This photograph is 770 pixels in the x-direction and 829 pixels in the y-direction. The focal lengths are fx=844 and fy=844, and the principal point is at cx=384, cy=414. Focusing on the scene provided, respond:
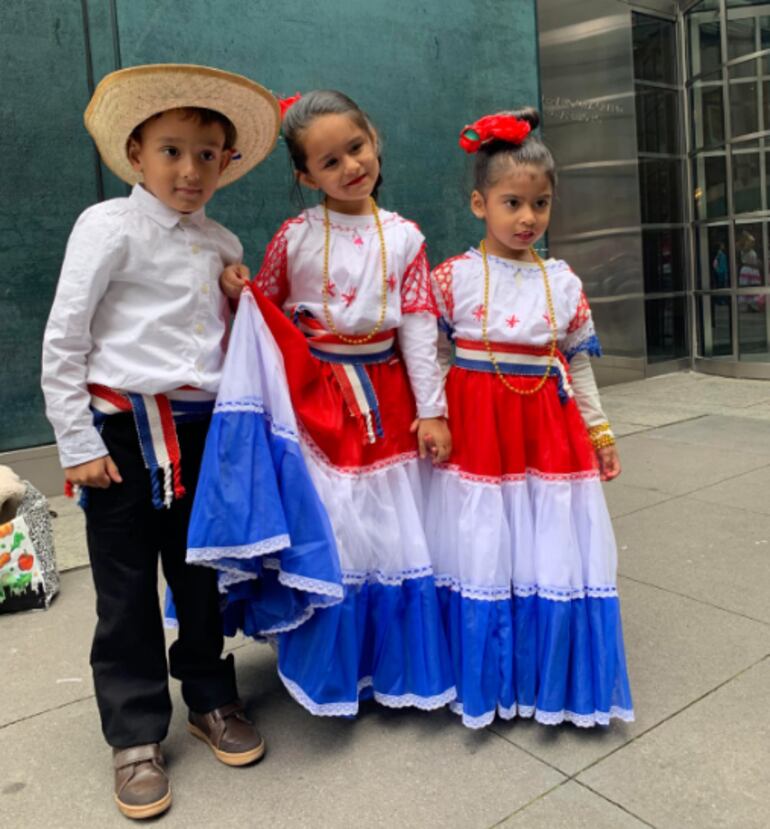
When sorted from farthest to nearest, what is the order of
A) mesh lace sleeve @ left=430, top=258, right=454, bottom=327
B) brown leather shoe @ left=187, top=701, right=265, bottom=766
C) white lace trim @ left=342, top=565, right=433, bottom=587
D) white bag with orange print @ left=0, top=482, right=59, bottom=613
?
1. white bag with orange print @ left=0, top=482, right=59, bottom=613
2. mesh lace sleeve @ left=430, top=258, right=454, bottom=327
3. white lace trim @ left=342, top=565, right=433, bottom=587
4. brown leather shoe @ left=187, top=701, right=265, bottom=766

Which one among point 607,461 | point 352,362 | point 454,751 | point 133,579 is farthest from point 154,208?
point 454,751

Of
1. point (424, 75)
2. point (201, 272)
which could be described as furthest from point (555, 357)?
point (424, 75)

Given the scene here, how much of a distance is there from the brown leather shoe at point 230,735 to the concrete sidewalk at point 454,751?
33 millimetres

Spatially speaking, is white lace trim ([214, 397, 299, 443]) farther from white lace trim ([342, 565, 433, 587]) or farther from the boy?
white lace trim ([342, 565, 433, 587])

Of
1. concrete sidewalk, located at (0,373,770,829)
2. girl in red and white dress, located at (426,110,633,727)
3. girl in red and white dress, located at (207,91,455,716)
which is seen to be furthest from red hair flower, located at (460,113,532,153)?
concrete sidewalk, located at (0,373,770,829)

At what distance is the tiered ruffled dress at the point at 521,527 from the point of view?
235 cm

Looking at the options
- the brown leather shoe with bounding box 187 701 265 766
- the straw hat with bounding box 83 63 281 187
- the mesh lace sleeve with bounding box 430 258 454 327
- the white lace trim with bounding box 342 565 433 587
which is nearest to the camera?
the straw hat with bounding box 83 63 281 187

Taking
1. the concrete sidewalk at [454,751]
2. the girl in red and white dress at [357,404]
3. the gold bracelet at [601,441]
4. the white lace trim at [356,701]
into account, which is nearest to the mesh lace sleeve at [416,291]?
the girl in red and white dress at [357,404]

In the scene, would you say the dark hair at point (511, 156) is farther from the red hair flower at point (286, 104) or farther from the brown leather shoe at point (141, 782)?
the brown leather shoe at point (141, 782)

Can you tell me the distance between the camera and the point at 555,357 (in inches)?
98.0

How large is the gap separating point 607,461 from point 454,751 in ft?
3.13

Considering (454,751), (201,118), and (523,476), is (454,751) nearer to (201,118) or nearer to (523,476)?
(523,476)

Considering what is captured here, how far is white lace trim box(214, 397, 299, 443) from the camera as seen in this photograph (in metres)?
2.14

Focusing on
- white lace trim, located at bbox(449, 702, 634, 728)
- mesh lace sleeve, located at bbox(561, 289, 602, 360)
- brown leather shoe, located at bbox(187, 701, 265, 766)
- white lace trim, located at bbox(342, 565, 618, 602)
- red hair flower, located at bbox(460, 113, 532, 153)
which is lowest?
white lace trim, located at bbox(449, 702, 634, 728)
